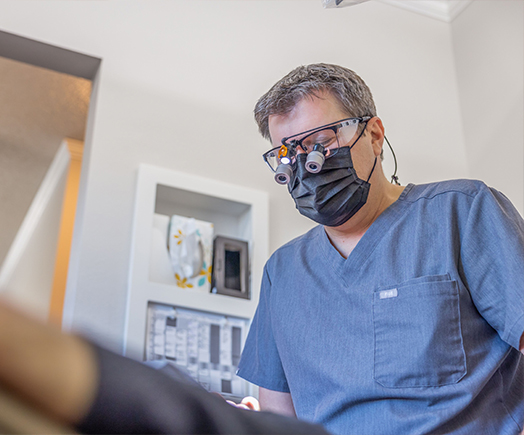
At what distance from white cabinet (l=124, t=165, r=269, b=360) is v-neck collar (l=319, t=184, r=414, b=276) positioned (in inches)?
30.2

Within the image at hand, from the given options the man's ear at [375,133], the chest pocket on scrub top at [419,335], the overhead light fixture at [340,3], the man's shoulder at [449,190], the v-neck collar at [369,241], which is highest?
the overhead light fixture at [340,3]

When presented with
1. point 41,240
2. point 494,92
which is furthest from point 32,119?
point 494,92

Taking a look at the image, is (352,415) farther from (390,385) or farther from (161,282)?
(161,282)

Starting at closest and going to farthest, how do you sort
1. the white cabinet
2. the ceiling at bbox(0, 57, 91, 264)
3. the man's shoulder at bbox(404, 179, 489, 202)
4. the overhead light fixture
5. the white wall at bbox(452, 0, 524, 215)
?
the man's shoulder at bbox(404, 179, 489, 202) < the overhead light fixture < the white cabinet < the white wall at bbox(452, 0, 524, 215) < the ceiling at bbox(0, 57, 91, 264)

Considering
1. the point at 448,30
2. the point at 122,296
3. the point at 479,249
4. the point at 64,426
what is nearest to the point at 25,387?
the point at 64,426

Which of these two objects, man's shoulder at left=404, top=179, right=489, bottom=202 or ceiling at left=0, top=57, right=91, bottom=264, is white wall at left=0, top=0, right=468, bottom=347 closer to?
man's shoulder at left=404, top=179, right=489, bottom=202

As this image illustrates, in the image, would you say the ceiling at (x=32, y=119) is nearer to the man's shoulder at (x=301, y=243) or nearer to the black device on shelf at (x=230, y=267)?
the black device on shelf at (x=230, y=267)

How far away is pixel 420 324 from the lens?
4.31 feet

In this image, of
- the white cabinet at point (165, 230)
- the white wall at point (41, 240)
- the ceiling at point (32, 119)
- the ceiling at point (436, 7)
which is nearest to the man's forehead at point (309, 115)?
the white cabinet at point (165, 230)

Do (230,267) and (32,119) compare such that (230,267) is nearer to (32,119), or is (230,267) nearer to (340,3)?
(340,3)

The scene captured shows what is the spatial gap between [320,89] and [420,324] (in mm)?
673

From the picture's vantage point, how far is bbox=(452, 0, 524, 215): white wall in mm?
2771

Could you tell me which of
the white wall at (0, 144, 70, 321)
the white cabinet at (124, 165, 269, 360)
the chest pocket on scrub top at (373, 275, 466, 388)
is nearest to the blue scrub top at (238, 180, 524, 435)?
the chest pocket on scrub top at (373, 275, 466, 388)

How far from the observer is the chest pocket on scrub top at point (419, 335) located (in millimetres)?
1263
